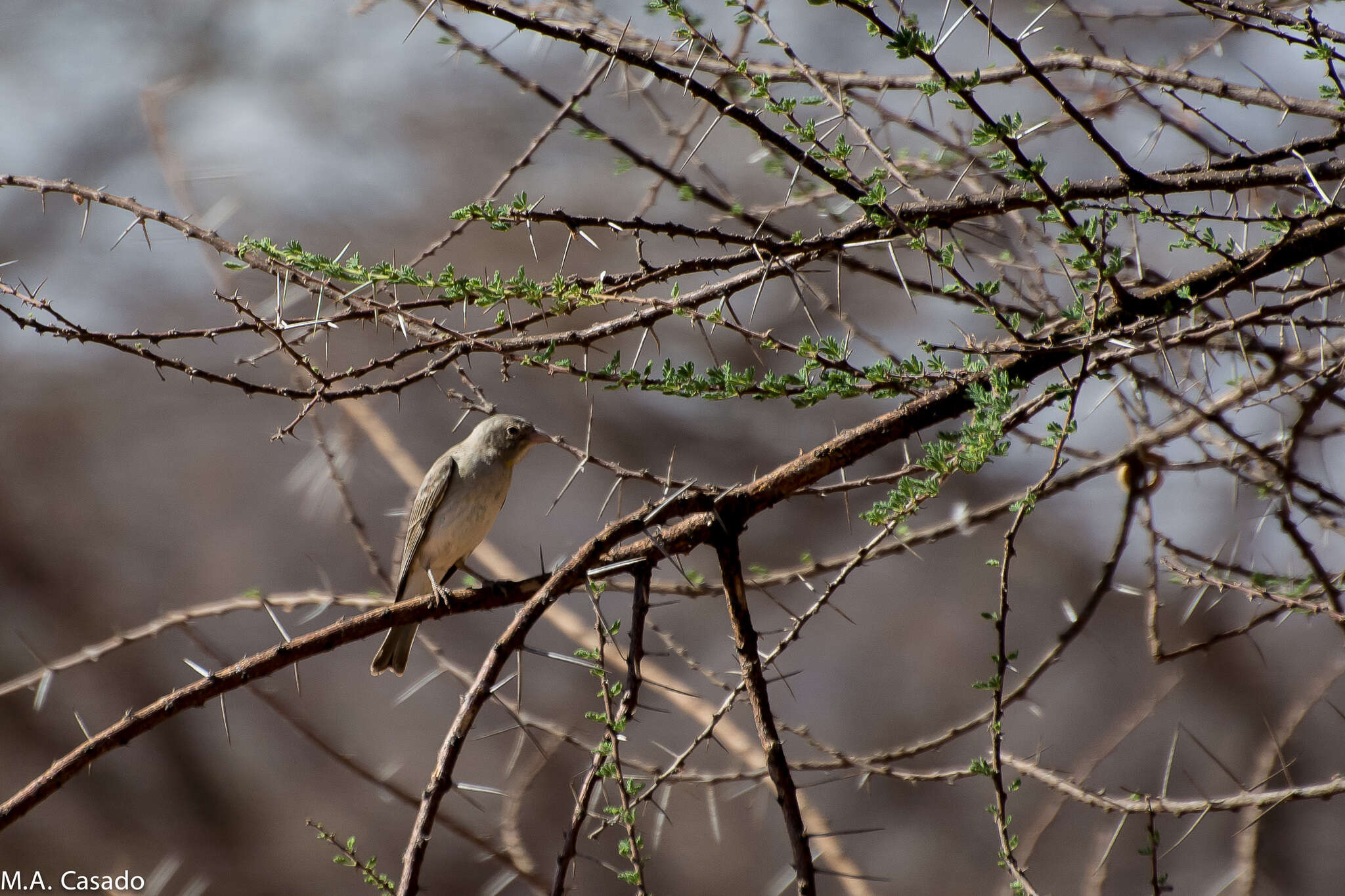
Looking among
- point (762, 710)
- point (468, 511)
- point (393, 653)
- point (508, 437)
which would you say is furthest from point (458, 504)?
point (762, 710)

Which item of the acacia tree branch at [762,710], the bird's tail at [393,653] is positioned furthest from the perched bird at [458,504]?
the acacia tree branch at [762,710]

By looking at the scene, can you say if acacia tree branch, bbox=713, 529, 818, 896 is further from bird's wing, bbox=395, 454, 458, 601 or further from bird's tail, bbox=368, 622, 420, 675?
bird's wing, bbox=395, 454, 458, 601

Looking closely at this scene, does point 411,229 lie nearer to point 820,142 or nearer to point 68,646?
point 68,646

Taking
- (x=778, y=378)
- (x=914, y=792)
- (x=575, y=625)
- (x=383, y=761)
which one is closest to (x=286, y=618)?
(x=383, y=761)

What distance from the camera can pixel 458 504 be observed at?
523cm

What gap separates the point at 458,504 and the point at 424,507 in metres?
0.23

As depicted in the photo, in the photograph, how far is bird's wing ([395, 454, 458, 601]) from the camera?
530 centimetres

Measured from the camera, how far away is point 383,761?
29.0ft

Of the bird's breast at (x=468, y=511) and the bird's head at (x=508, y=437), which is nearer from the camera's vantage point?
the bird's head at (x=508, y=437)

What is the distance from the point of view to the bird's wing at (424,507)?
5297 mm

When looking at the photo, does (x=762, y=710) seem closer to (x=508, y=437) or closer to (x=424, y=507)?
(x=508, y=437)

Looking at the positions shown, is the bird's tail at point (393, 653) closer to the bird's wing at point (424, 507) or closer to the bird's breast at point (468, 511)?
the bird's wing at point (424, 507)

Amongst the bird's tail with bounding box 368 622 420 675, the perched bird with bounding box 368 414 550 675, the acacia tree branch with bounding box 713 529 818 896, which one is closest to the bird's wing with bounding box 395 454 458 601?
the perched bird with bounding box 368 414 550 675

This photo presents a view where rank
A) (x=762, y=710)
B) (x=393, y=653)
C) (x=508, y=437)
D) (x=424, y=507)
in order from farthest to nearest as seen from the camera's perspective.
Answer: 1. (x=424, y=507)
2. (x=508, y=437)
3. (x=393, y=653)
4. (x=762, y=710)
